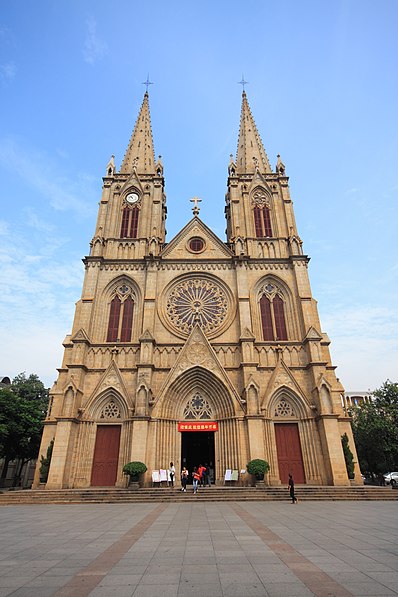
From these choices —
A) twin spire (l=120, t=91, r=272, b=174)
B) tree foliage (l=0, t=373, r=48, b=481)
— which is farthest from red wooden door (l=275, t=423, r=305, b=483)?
twin spire (l=120, t=91, r=272, b=174)

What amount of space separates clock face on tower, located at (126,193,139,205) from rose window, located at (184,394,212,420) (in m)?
19.8

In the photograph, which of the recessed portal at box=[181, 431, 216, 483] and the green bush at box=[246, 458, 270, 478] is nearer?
the green bush at box=[246, 458, 270, 478]

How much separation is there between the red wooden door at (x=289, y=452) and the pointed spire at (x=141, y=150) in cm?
2794

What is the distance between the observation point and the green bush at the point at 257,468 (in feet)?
62.5

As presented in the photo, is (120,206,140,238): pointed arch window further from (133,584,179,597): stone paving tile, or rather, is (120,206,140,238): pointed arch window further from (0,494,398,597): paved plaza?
(133,584,179,597): stone paving tile

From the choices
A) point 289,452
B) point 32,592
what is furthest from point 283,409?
point 32,592

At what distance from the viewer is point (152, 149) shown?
123 ft

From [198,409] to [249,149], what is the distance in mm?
28568

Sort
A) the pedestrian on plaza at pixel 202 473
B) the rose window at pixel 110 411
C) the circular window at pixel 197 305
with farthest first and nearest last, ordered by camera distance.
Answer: the circular window at pixel 197 305 < the rose window at pixel 110 411 < the pedestrian on plaza at pixel 202 473

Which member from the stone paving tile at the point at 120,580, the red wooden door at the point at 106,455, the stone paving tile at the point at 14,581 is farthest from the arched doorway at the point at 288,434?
the stone paving tile at the point at 14,581

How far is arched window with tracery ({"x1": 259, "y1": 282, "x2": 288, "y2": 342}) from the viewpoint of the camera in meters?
25.9

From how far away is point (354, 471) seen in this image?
872 inches

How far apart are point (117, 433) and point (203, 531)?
1489 cm

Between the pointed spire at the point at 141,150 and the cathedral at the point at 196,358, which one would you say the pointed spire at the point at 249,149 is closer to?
the cathedral at the point at 196,358
